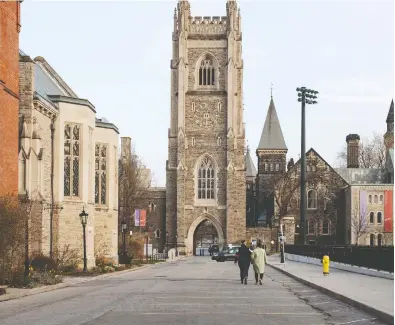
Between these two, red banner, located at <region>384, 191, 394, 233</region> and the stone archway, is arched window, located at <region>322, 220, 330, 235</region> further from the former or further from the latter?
the stone archway

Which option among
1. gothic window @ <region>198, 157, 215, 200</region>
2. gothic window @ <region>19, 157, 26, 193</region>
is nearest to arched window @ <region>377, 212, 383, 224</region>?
gothic window @ <region>198, 157, 215, 200</region>

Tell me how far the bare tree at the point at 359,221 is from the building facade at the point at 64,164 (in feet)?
183

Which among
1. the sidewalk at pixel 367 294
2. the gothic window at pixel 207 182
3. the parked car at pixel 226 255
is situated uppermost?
the gothic window at pixel 207 182

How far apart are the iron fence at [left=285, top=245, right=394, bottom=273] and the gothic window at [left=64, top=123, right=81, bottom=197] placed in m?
13.2

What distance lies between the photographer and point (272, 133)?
12556 centimetres

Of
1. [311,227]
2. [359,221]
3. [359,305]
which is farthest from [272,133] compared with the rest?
[359,305]

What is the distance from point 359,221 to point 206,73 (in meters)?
24.7

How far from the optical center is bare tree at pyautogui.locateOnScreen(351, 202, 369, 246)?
323 feet

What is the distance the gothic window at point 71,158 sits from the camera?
4028cm

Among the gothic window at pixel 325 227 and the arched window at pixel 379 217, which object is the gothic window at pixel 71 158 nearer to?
the gothic window at pixel 325 227

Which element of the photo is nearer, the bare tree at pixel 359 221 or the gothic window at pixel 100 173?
the gothic window at pixel 100 173

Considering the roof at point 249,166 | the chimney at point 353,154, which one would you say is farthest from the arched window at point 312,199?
the roof at point 249,166

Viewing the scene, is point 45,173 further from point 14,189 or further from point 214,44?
point 214,44

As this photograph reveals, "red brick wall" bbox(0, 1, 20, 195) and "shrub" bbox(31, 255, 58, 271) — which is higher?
"red brick wall" bbox(0, 1, 20, 195)
